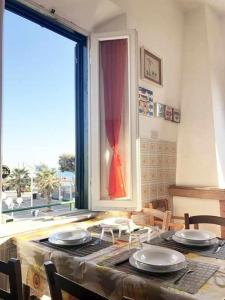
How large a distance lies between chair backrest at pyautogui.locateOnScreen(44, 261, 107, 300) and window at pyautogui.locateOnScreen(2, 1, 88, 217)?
1.05m

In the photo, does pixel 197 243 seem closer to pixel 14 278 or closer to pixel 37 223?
pixel 14 278

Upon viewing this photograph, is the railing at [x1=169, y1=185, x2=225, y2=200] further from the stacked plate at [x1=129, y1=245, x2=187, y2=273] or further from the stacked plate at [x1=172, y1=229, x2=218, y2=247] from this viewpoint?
the stacked plate at [x1=129, y1=245, x2=187, y2=273]

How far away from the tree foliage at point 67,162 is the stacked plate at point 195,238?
1.06 m

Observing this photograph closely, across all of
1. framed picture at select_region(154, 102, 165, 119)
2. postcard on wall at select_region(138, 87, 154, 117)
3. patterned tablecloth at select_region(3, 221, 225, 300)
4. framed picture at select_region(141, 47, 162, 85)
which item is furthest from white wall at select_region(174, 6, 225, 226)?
patterned tablecloth at select_region(3, 221, 225, 300)

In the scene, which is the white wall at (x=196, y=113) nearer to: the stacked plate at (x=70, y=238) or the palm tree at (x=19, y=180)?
the palm tree at (x=19, y=180)

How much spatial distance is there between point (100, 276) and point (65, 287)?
0.96ft

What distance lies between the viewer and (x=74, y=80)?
2264 mm

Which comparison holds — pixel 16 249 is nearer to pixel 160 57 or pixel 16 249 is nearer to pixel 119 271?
pixel 119 271

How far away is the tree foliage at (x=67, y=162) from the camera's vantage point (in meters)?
2.14

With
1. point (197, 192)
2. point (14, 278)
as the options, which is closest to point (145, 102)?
point (197, 192)

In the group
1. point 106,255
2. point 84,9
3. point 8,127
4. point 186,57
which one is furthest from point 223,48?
point 106,255

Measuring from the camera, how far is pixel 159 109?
2615 millimetres

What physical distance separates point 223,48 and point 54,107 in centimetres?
201

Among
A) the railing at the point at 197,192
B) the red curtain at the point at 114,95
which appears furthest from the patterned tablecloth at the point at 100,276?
the railing at the point at 197,192
